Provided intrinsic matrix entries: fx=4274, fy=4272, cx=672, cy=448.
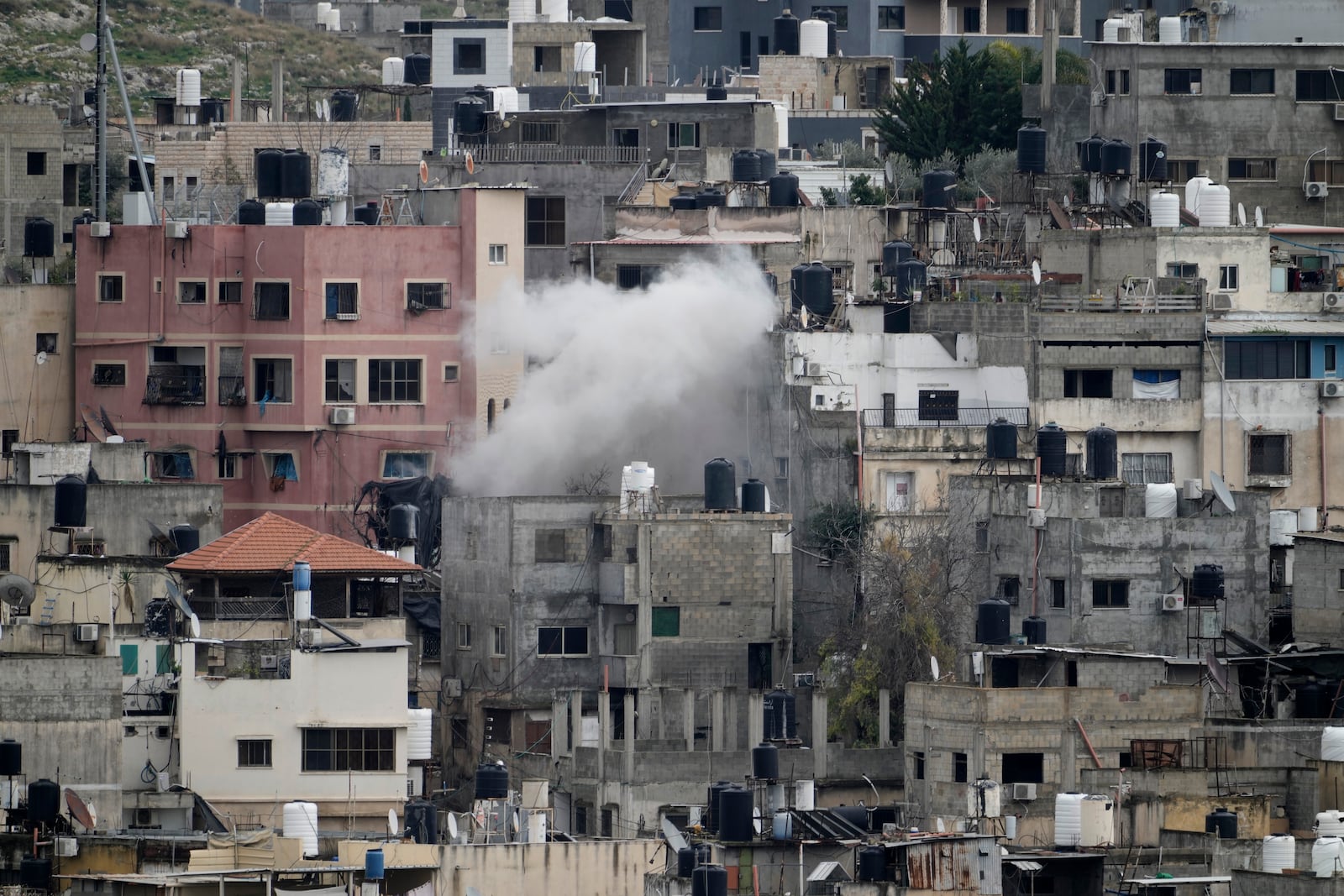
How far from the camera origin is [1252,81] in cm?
9412

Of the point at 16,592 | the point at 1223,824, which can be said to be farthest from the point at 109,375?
the point at 1223,824

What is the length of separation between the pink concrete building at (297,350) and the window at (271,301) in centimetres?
3

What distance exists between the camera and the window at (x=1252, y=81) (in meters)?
94.1

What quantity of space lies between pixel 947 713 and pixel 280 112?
150 ft

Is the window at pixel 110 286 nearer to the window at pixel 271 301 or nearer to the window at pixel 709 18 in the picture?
the window at pixel 271 301

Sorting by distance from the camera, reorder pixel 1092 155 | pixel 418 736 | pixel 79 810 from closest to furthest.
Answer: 1. pixel 79 810
2. pixel 418 736
3. pixel 1092 155

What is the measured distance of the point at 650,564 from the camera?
2955 inches

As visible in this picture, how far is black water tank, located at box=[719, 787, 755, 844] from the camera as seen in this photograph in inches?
2454

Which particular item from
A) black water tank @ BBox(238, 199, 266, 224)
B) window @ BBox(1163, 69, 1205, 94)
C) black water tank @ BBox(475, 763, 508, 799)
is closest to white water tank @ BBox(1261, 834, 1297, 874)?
black water tank @ BBox(475, 763, 508, 799)

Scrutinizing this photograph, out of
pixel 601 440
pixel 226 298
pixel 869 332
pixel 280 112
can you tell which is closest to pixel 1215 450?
pixel 869 332

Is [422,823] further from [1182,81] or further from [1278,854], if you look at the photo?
[1182,81]

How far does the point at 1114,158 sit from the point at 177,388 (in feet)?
65.0

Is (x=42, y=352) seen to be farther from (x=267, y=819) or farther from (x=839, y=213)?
(x=267, y=819)

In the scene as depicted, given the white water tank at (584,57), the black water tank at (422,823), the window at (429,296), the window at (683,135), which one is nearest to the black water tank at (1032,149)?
the window at (683,135)
